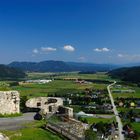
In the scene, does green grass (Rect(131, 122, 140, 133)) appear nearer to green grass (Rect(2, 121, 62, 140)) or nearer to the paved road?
the paved road

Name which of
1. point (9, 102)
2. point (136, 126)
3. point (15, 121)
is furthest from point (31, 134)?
point (136, 126)

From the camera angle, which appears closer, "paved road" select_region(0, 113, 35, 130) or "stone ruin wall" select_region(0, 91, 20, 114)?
"paved road" select_region(0, 113, 35, 130)

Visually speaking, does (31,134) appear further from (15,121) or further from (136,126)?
(136,126)

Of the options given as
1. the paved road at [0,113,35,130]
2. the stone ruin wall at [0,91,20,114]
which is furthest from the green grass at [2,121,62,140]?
the stone ruin wall at [0,91,20,114]

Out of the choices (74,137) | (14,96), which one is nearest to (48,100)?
(14,96)

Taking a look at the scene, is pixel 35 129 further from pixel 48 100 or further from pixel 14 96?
pixel 48 100

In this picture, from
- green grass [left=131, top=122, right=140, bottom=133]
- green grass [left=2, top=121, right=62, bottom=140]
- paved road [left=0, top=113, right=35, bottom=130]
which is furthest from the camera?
green grass [left=131, top=122, right=140, bottom=133]

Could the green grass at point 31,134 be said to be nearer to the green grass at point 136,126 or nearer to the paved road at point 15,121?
the paved road at point 15,121

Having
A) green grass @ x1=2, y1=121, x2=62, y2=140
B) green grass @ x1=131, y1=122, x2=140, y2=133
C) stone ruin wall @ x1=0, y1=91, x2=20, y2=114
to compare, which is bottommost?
green grass @ x1=131, y1=122, x2=140, y2=133
